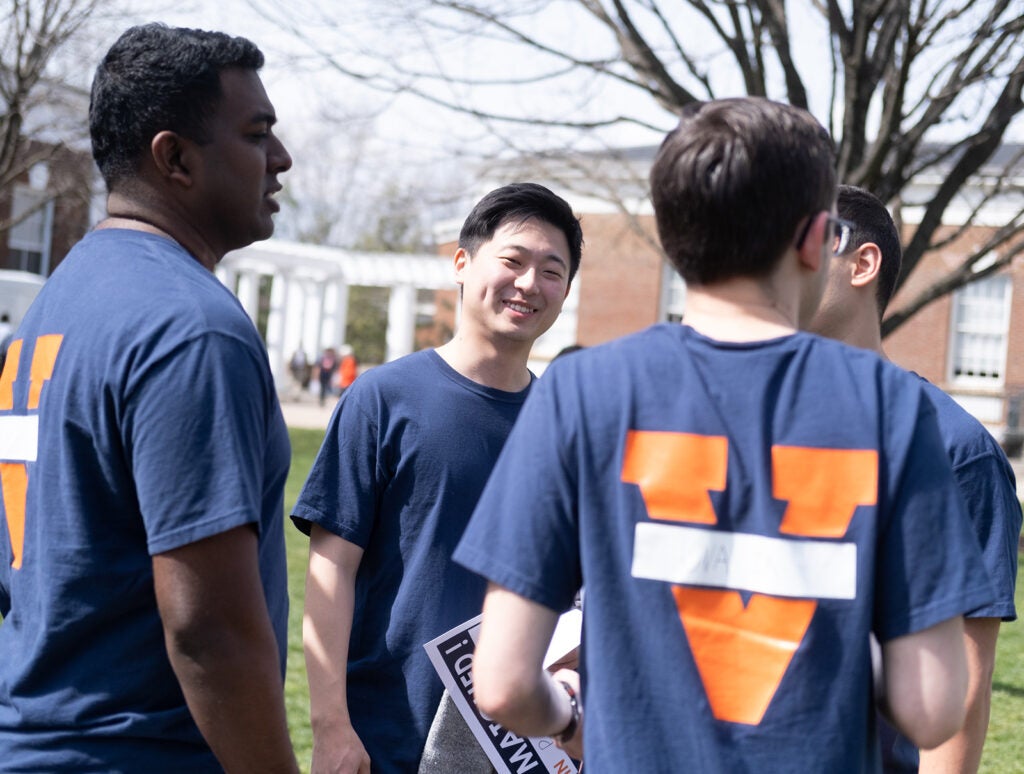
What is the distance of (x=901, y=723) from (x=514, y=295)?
69.3 inches

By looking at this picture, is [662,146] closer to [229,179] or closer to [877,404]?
[877,404]

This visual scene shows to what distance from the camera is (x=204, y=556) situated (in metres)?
1.89

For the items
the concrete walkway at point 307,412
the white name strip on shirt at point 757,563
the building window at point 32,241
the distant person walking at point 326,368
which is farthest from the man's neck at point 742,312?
the building window at point 32,241

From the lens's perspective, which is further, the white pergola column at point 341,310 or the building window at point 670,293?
the white pergola column at point 341,310

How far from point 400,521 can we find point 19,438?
104cm

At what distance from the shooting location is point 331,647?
287cm

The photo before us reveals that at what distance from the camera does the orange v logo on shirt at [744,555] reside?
64.9 inches

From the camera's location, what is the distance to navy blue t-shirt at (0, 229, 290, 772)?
1.90 metres

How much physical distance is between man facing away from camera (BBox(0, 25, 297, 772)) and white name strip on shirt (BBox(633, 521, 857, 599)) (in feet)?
2.28

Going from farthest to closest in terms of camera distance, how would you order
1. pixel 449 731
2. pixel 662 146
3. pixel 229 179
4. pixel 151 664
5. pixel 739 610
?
pixel 449 731
pixel 229 179
pixel 151 664
pixel 662 146
pixel 739 610

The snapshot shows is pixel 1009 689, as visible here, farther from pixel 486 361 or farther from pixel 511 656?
pixel 511 656

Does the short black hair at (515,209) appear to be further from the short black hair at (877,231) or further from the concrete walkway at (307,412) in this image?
the concrete walkway at (307,412)

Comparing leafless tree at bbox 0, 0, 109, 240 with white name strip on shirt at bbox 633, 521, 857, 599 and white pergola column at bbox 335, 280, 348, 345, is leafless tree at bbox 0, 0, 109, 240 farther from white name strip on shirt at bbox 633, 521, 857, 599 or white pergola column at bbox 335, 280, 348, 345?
white pergola column at bbox 335, 280, 348, 345

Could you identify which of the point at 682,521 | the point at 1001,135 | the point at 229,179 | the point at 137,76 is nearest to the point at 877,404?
the point at 682,521
